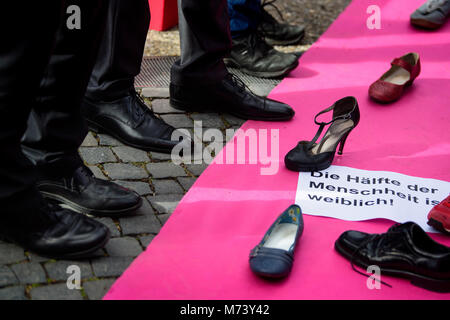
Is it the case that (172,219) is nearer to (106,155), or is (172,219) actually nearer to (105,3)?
(106,155)

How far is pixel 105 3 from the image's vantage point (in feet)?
6.89

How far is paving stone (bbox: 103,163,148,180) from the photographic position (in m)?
2.62

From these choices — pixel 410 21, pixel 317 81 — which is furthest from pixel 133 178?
pixel 410 21

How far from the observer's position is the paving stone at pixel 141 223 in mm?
2244

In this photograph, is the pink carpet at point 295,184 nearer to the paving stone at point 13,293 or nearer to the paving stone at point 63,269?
the paving stone at point 63,269

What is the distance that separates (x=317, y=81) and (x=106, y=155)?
5.43ft

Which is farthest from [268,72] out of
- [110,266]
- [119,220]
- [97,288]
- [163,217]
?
[97,288]

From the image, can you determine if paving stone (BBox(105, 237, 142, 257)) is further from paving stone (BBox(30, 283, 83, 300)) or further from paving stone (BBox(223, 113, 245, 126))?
paving stone (BBox(223, 113, 245, 126))

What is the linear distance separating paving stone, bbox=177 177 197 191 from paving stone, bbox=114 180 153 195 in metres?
0.16

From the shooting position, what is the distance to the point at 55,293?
1862mm

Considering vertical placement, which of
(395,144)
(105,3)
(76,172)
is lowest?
(395,144)

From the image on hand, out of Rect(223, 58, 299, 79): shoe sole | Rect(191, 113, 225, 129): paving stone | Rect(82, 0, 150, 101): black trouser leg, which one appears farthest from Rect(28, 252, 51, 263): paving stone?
Rect(223, 58, 299, 79): shoe sole

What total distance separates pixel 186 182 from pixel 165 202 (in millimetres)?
209

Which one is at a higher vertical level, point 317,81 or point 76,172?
point 76,172
